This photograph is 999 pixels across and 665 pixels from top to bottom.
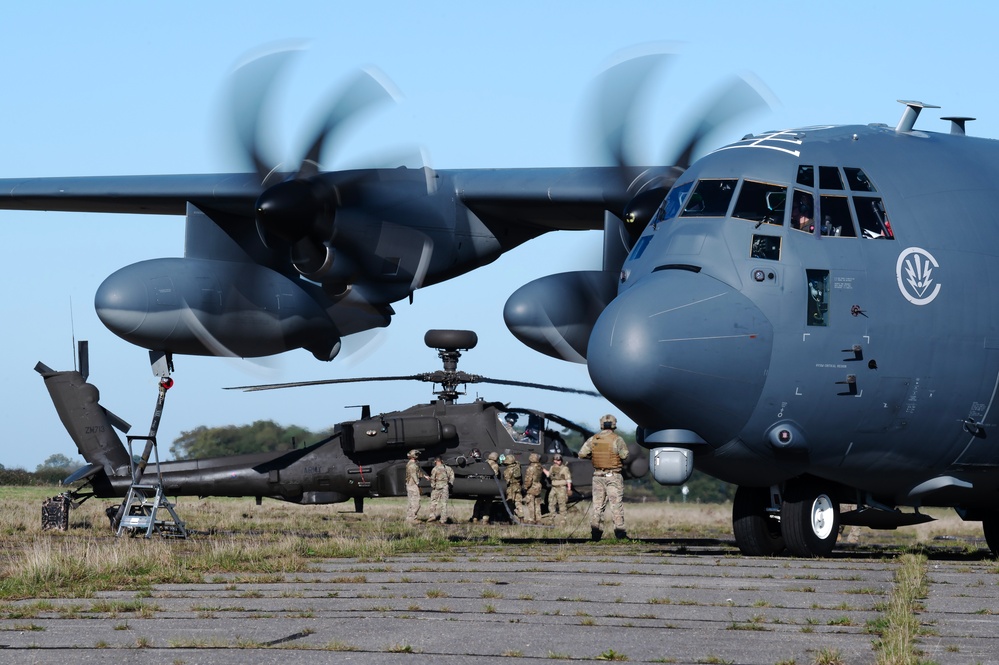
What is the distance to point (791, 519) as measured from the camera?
1339 centimetres

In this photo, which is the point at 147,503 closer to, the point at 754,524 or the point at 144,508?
the point at 144,508

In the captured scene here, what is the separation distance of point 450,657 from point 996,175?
9.77 metres

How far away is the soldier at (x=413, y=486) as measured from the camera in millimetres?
25656

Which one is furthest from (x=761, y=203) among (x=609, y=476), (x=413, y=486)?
(x=413, y=486)

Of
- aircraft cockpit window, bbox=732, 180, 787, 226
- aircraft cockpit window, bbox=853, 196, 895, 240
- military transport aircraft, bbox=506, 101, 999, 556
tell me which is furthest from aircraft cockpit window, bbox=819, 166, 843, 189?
aircraft cockpit window, bbox=732, 180, 787, 226

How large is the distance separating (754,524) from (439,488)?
1278 cm

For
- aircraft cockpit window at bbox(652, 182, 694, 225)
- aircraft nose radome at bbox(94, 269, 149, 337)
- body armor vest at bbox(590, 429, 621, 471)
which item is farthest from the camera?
aircraft nose radome at bbox(94, 269, 149, 337)

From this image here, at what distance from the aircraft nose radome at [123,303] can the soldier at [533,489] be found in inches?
375

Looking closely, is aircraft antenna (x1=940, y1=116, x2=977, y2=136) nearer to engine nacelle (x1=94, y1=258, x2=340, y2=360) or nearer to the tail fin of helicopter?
engine nacelle (x1=94, y1=258, x2=340, y2=360)

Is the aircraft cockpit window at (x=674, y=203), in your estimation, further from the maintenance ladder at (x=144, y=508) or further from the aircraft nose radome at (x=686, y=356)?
the maintenance ladder at (x=144, y=508)

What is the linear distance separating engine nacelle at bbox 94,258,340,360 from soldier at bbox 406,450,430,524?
551 centimetres

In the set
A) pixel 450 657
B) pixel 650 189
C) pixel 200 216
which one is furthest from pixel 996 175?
pixel 200 216

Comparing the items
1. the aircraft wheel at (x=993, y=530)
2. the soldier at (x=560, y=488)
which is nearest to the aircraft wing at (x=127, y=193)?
the soldier at (x=560, y=488)

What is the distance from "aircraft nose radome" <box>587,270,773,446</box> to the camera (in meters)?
12.2
